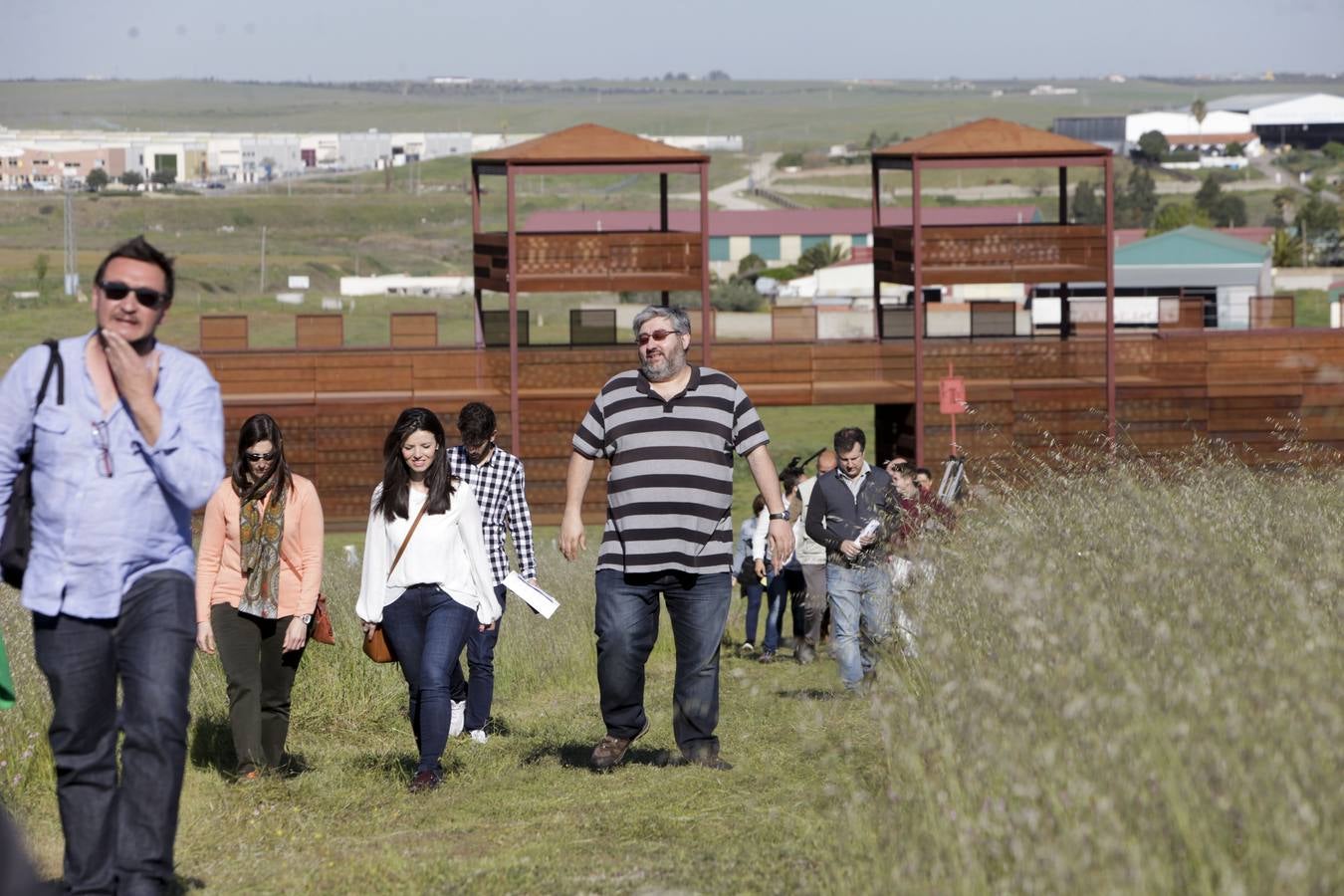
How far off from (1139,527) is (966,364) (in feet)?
90.8

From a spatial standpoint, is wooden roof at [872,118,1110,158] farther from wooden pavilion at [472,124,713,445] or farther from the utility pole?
the utility pole

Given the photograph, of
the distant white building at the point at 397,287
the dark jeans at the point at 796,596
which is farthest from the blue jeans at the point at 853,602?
the distant white building at the point at 397,287

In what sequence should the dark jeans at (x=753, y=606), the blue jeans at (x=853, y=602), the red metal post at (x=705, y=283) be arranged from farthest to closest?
the red metal post at (x=705, y=283) < the dark jeans at (x=753, y=606) < the blue jeans at (x=853, y=602)

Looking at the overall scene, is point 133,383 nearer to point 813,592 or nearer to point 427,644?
point 427,644

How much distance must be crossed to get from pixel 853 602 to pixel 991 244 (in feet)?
82.8

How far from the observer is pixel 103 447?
5.66 metres

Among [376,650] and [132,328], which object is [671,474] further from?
[132,328]

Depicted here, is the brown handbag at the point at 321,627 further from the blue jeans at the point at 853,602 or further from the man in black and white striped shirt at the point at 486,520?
the blue jeans at the point at 853,602

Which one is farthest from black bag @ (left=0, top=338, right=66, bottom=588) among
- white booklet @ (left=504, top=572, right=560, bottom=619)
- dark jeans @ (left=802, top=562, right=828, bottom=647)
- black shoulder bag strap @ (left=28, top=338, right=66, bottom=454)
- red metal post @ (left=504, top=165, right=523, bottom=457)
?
red metal post @ (left=504, top=165, right=523, bottom=457)

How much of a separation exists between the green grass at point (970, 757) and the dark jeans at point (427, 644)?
0.87 ft

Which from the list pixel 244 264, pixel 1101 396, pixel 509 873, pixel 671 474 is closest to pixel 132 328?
pixel 509 873

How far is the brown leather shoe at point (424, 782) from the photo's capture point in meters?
8.50

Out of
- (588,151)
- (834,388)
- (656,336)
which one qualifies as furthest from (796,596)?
(588,151)

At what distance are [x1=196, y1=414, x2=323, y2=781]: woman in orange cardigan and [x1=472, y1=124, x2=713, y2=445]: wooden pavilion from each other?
2548 centimetres
